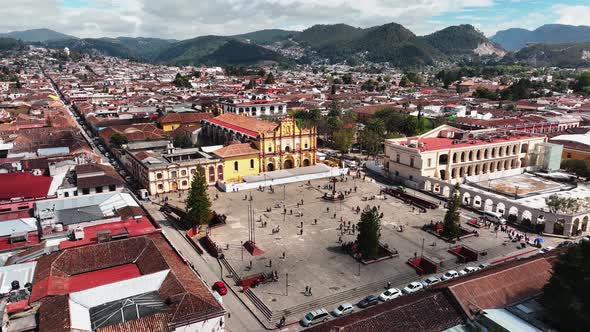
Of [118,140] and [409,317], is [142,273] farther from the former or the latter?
[118,140]

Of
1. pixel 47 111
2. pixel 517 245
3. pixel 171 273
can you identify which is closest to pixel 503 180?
pixel 517 245

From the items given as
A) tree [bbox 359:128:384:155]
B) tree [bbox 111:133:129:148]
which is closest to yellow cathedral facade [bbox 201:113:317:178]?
tree [bbox 359:128:384:155]

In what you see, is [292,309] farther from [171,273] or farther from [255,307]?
[171,273]

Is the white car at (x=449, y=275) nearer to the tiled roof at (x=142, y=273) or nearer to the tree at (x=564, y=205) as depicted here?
the tree at (x=564, y=205)

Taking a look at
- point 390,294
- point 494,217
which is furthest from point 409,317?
point 494,217

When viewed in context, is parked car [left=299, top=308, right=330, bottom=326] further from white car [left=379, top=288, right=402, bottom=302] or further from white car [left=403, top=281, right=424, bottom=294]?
white car [left=403, top=281, right=424, bottom=294]

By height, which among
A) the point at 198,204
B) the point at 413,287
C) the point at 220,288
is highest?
the point at 198,204
